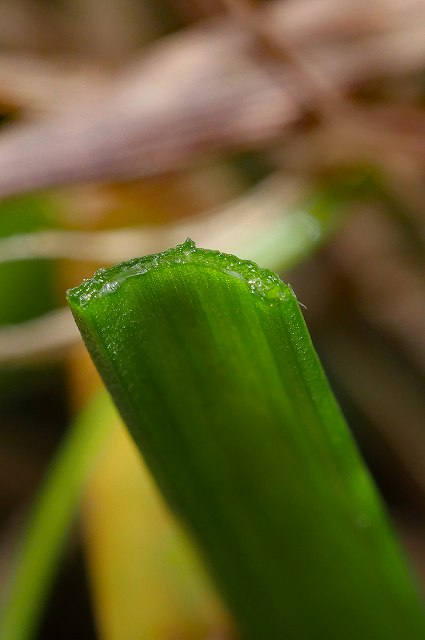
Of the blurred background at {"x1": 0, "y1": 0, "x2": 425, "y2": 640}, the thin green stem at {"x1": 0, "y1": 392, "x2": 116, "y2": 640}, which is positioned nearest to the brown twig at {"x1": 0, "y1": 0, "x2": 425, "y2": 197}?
the blurred background at {"x1": 0, "y1": 0, "x2": 425, "y2": 640}

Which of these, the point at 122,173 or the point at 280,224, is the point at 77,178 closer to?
the point at 122,173

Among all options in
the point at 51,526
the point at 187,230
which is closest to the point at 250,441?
the point at 51,526

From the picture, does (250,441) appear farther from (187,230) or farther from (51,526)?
(187,230)

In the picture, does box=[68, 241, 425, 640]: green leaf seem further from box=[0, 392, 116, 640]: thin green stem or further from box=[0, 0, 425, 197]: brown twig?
box=[0, 0, 425, 197]: brown twig

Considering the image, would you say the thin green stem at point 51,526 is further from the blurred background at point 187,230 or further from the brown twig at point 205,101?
the brown twig at point 205,101

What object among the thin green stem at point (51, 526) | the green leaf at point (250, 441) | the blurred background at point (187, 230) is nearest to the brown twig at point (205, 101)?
the blurred background at point (187, 230)
